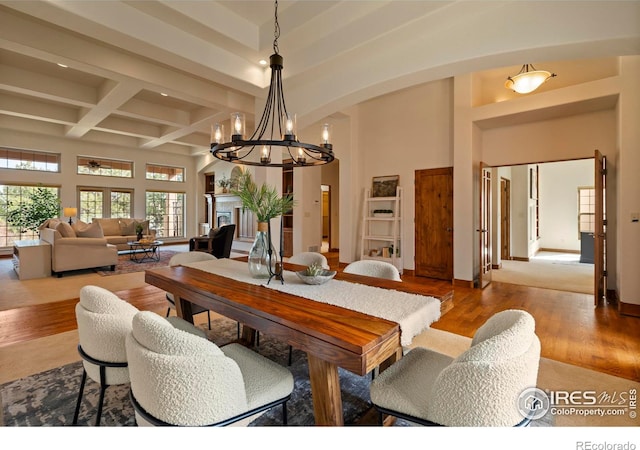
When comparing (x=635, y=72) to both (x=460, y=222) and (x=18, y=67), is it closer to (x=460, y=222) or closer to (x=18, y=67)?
(x=460, y=222)

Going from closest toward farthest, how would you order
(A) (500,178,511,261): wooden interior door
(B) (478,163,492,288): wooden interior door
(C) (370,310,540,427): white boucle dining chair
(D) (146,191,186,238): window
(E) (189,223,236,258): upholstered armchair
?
(C) (370,310,540,427): white boucle dining chair
(B) (478,163,492,288): wooden interior door
(E) (189,223,236,258): upholstered armchair
(A) (500,178,511,261): wooden interior door
(D) (146,191,186,238): window

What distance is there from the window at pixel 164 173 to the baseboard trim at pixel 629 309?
11.9m

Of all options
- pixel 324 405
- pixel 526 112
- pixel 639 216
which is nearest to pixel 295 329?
pixel 324 405

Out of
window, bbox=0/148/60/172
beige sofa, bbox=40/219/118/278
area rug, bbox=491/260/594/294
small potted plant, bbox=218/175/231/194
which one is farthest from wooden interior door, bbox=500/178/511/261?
window, bbox=0/148/60/172

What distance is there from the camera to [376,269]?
8.04 ft

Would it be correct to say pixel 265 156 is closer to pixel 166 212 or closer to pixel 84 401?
pixel 84 401

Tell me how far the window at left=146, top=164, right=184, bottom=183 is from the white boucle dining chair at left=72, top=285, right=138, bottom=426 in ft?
33.8

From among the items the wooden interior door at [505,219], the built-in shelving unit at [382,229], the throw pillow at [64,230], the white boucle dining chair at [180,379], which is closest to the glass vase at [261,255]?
the white boucle dining chair at [180,379]

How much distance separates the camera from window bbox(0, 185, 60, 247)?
7.83 metres

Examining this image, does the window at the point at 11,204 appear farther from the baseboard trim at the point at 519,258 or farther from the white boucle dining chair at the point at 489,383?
the baseboard trim at the point at 519,258

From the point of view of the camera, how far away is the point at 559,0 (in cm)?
243

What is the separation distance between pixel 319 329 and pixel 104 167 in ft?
35.8

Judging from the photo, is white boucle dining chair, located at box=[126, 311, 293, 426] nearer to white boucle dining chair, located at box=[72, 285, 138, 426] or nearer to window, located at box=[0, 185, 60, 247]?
white boucle dining chair, located at box=[72, 285, 138, 426]

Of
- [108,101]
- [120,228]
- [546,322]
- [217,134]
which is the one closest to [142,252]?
[120,228]
